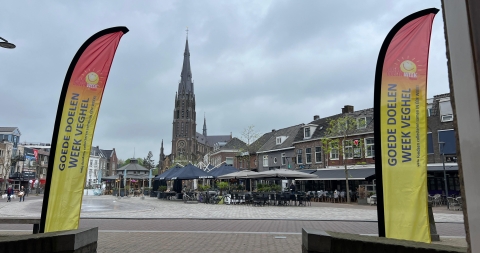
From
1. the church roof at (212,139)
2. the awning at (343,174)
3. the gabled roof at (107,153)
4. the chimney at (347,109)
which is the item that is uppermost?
the church roof at (212,139)

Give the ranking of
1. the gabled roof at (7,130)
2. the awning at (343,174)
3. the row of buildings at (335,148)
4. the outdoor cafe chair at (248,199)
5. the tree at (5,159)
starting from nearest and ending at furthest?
the outdoor cafe chair at (248,199), the row of buildings at (335,148), the awning at (343,174), the tree at (5,159), the gabled roof at (7,130)

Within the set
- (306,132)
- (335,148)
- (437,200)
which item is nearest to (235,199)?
(335,148)

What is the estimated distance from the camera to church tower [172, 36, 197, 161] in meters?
104

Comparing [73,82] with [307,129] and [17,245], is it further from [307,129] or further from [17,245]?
[307,129]

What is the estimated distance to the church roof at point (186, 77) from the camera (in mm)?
103250

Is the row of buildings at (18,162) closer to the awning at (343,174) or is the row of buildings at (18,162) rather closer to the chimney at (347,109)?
the awning at (343,174)

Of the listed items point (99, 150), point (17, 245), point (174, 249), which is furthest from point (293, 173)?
point (99, 150)

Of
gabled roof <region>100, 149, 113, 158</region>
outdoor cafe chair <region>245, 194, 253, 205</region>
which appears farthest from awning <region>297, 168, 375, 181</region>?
gabled roof <region>100, 149, 113, 158</region>

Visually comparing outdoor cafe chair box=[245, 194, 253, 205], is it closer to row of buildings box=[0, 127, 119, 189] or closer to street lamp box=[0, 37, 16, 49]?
street lamp box=[0, 37, 16, 49]

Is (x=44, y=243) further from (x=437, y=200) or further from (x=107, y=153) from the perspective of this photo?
(x=107, y=153)

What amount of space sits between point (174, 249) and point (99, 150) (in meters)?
109

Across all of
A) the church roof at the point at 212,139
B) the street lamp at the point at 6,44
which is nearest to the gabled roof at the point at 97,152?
the church roof at the point at 212,139

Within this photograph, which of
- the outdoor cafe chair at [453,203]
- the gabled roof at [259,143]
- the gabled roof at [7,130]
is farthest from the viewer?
the gabled roof at [7,130]

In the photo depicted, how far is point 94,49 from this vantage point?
7176 millimetres
